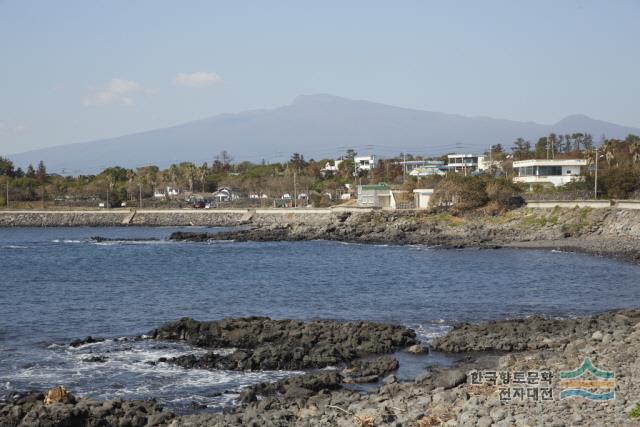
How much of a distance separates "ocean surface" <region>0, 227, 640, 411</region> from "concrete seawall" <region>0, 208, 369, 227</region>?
2952 centimetres

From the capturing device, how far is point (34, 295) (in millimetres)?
37469

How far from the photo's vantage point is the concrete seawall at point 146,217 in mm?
88819

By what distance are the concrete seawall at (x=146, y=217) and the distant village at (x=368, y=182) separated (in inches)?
291

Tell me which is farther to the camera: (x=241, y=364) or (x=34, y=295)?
(x=34, y=295)

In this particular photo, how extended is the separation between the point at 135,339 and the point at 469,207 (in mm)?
46205

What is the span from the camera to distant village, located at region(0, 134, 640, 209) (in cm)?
6969

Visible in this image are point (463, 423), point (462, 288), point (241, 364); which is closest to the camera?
point (463, 423)

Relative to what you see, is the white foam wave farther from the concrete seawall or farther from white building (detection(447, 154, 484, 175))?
white building (detection(447, 154, 484, 175))

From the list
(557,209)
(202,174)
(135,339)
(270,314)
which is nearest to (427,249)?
(557,209)

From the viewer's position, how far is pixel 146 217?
318 ft

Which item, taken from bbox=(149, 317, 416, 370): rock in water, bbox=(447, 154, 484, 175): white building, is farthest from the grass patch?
bbox=(447, 154, 484, 175): white building

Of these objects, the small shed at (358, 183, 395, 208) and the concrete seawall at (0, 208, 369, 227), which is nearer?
the small shed at (358, 183, 395, 208)

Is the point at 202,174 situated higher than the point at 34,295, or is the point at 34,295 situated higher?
the point at 202,174

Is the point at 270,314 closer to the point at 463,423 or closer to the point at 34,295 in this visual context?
the point at 34,295
